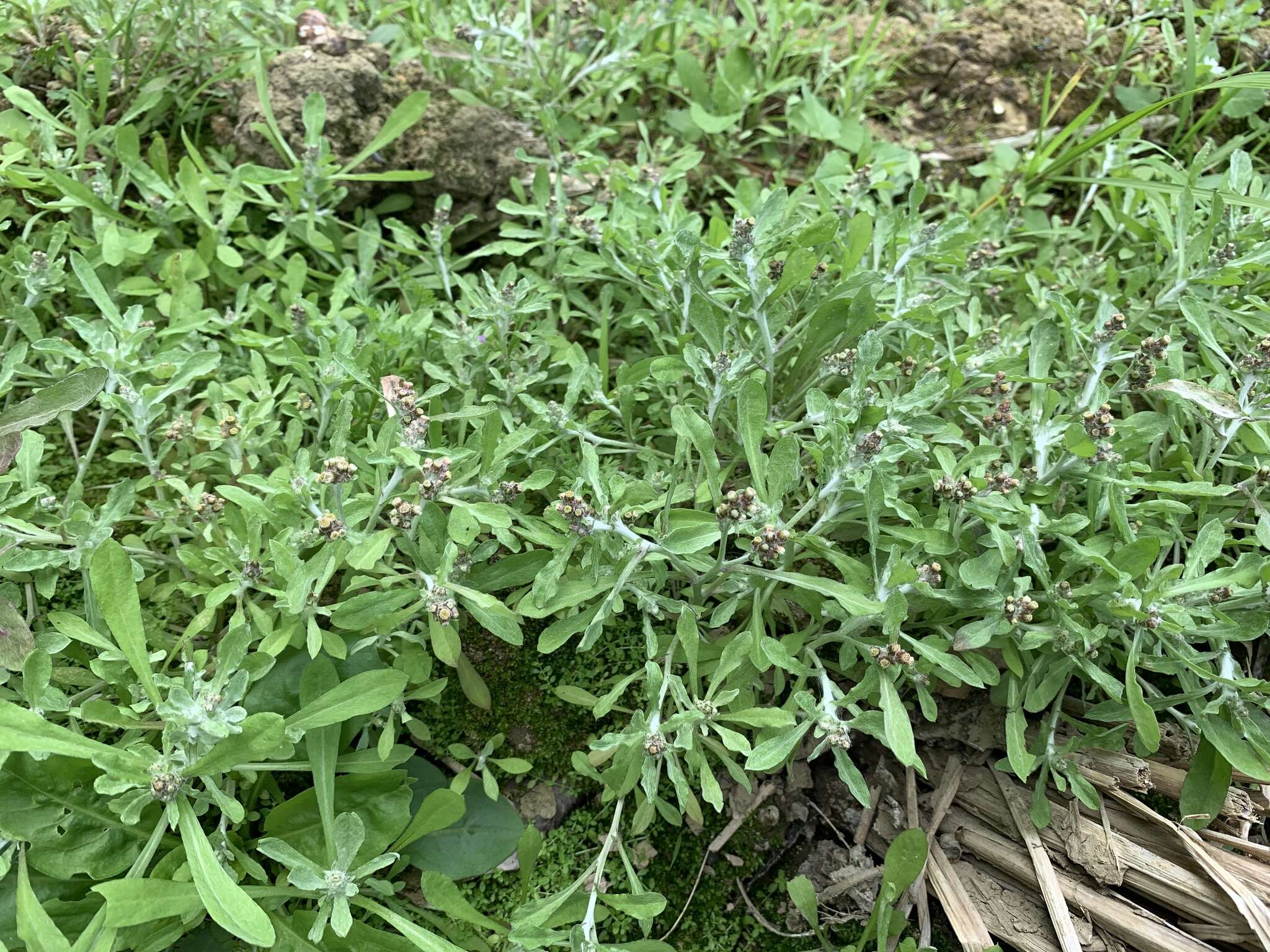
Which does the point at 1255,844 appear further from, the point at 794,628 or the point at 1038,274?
the point at 1038,274

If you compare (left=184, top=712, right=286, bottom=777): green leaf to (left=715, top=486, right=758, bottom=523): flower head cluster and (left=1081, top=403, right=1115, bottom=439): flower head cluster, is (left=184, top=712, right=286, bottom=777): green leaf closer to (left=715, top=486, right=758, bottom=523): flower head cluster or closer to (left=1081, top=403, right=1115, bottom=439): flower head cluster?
(left=715, top=486, right=758, bottom=523): flower head cluster

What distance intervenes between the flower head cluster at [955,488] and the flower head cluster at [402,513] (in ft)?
3.45

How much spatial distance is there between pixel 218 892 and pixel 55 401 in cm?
111

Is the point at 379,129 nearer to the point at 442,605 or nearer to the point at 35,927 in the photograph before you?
the point at 442,605

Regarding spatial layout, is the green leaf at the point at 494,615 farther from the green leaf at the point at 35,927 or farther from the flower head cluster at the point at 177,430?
the green leaf at the point at 35,927

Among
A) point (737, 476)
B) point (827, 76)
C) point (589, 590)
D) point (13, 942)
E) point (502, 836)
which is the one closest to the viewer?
point (13, 942)

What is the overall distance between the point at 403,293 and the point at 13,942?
5.48 feet

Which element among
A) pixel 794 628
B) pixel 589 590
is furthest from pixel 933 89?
pixel 589 590

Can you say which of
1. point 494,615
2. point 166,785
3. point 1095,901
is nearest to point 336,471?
point 494,615

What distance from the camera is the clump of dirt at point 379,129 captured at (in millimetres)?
2609

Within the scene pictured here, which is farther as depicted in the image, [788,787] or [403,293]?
[403,293]

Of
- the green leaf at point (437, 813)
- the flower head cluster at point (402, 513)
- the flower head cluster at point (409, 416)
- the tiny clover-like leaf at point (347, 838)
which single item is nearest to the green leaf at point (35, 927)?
the tiny clover-like leaf at point (347, 838)

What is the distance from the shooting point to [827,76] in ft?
9.70

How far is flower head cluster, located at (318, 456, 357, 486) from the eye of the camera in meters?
1.61
